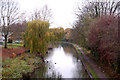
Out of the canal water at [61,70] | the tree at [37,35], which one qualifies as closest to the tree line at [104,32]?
the canal water at [61,70]

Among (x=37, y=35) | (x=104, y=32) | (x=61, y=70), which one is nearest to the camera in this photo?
(x=104, y=32)

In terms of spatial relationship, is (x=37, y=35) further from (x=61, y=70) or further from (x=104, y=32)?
(x=104, y=32)

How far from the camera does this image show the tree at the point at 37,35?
13109 millimetres

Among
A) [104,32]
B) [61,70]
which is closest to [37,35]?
[61,70]

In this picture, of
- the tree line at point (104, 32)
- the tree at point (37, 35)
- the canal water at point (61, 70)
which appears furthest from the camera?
the tree at point (37, 35)

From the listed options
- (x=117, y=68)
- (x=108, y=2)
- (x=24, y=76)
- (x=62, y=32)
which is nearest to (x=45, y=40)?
(x=62, y=32)

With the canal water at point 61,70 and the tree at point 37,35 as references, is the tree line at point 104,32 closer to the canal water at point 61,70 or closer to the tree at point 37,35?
the canal water at point 61,70

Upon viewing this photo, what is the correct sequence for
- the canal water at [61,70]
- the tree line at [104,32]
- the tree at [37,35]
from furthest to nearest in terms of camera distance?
the tree at [37,35], the canal water at [61,70], the tree line at [104,32]

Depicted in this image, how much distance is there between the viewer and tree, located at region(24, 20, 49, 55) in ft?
43.0

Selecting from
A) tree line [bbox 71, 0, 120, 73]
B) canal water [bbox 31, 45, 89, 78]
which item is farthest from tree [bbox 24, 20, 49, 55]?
tree line [bbox 71, 0, 120, 73]

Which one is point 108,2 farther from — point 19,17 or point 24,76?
point 24,76

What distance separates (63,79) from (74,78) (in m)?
1.01

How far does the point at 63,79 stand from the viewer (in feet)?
32.2

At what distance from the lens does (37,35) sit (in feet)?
43.5
